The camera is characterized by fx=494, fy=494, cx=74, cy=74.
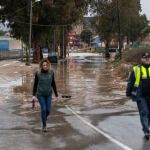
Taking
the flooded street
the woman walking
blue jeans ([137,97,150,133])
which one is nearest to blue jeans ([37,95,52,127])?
the woman walking

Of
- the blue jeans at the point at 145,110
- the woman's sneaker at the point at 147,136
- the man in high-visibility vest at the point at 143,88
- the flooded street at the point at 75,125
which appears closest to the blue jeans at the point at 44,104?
the flooded street at the point at 75,125

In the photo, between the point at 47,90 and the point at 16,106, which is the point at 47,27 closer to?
the point at 16,106

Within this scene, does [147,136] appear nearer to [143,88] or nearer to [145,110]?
[145,110]

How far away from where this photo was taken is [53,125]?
487 inches

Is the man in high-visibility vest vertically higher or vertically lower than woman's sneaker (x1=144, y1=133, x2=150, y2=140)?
higher

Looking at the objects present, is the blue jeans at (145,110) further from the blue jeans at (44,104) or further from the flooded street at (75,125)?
the blue jeans at (44,104)

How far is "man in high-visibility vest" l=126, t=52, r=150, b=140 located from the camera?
1021cm

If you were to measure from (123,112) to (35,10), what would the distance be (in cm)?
4199

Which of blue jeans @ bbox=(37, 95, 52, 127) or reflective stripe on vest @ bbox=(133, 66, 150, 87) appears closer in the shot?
reflective stripe on vest @ bbox=(133, 66, 150, 87)

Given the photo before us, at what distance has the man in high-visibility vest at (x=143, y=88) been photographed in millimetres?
10211

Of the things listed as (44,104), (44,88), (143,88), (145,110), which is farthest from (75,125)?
(143,88)

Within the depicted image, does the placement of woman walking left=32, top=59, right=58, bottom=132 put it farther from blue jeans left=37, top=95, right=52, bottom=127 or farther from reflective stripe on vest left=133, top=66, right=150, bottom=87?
reflective stripe on vest left=133, top=66, right=150, bottom=87

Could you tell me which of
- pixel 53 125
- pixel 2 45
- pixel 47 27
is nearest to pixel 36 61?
pixel 47 27

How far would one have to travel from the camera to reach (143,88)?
10.2 m
